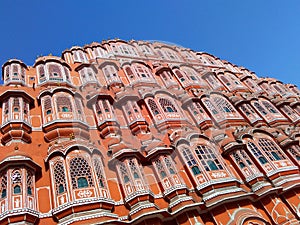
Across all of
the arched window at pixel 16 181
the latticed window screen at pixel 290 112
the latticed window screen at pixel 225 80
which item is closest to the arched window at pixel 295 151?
the latticed window screen at pixel 290 112

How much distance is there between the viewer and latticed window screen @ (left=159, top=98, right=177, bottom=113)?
25.2m

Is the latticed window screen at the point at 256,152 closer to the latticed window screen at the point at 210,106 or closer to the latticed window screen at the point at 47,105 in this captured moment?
the latticed window screen at the point at 210,106

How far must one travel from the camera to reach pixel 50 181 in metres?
17.3

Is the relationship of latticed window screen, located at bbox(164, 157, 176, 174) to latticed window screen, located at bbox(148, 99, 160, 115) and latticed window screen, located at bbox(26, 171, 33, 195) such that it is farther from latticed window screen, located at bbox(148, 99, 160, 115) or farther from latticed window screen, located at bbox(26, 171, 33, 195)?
latticed window screen, located at bbox(26, 171, 33, 195)

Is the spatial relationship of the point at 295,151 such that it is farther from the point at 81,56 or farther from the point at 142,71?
the point at 81,56

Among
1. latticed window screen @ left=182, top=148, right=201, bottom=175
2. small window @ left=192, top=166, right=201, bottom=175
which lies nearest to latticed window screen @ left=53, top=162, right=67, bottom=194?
latticed window screen @ left=182, top=148, right=201, bottom=175

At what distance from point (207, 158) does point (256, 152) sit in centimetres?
416

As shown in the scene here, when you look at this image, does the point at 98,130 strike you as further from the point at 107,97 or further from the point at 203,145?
the point at 203,145

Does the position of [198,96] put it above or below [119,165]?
above

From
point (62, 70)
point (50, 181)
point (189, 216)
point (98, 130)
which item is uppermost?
point (62, 70)

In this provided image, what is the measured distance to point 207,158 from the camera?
20.3 meters

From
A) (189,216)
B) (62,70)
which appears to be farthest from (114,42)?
(189,216)

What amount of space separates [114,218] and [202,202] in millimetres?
5237

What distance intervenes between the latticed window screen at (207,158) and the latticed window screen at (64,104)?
9.98m
